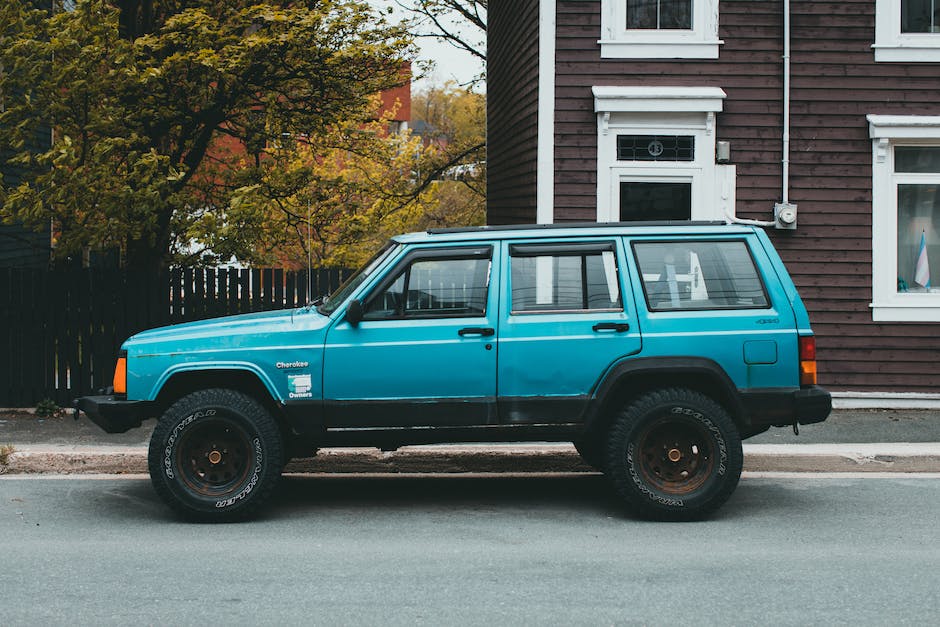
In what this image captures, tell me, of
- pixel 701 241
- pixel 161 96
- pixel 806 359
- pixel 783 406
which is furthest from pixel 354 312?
pixel 161 96

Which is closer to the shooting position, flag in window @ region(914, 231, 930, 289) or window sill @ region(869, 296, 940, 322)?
window sill @ region(869, 296, 940, 322)

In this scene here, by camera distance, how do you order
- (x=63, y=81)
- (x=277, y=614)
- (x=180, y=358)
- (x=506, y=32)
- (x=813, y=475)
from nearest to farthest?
(x=277, y=614) → (x=180, y=358) → (x=813, y=475) → (x=63, y=81) → (x=506, y=32)

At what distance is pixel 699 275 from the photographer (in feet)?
24.2

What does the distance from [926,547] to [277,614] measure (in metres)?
3.95

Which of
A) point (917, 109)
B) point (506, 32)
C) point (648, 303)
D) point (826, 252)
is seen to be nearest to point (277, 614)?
point (648, 303)

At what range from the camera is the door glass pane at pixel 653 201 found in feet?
41.0

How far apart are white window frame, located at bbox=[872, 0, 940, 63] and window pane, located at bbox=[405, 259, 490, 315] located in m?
7.25

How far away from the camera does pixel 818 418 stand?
286 inches

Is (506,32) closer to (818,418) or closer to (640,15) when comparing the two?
(640,15)

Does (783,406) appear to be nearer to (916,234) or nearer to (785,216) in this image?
(785,216)

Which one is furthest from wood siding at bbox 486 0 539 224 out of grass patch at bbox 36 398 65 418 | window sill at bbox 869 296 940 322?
grass patch at bbox 36 398 65 418

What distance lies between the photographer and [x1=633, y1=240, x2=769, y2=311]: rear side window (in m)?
7.35

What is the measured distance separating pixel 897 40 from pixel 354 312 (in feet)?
27.1

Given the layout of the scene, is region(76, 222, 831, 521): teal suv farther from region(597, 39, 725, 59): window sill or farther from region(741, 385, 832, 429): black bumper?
region(597, 39, 725, 59): window sill
